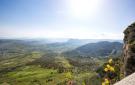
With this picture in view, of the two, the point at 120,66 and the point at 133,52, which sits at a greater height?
the point at 133,52

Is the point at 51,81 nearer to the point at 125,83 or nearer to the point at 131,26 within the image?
the point at 131,26

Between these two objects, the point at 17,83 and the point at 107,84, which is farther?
the point at 17,83

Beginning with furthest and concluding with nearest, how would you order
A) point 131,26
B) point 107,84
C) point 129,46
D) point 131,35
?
point 131,26
point 131,35
point 129,46
point 107,84

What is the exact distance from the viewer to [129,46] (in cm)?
2397

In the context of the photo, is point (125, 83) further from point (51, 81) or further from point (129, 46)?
point (51, 81)

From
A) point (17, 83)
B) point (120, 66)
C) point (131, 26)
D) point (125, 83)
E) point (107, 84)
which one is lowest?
point (17, 83)

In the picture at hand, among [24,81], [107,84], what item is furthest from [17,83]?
[107,84]

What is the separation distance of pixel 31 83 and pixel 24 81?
33.0ft

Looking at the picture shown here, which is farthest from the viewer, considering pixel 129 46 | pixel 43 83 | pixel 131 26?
pixel 43 83

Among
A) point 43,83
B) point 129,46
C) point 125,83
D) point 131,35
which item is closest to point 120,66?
point 129,46

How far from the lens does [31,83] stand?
192 metres

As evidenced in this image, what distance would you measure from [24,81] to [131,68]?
611 ft

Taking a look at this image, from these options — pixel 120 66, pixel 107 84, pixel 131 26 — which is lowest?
pixel 120 66

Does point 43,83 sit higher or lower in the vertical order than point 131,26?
lower
